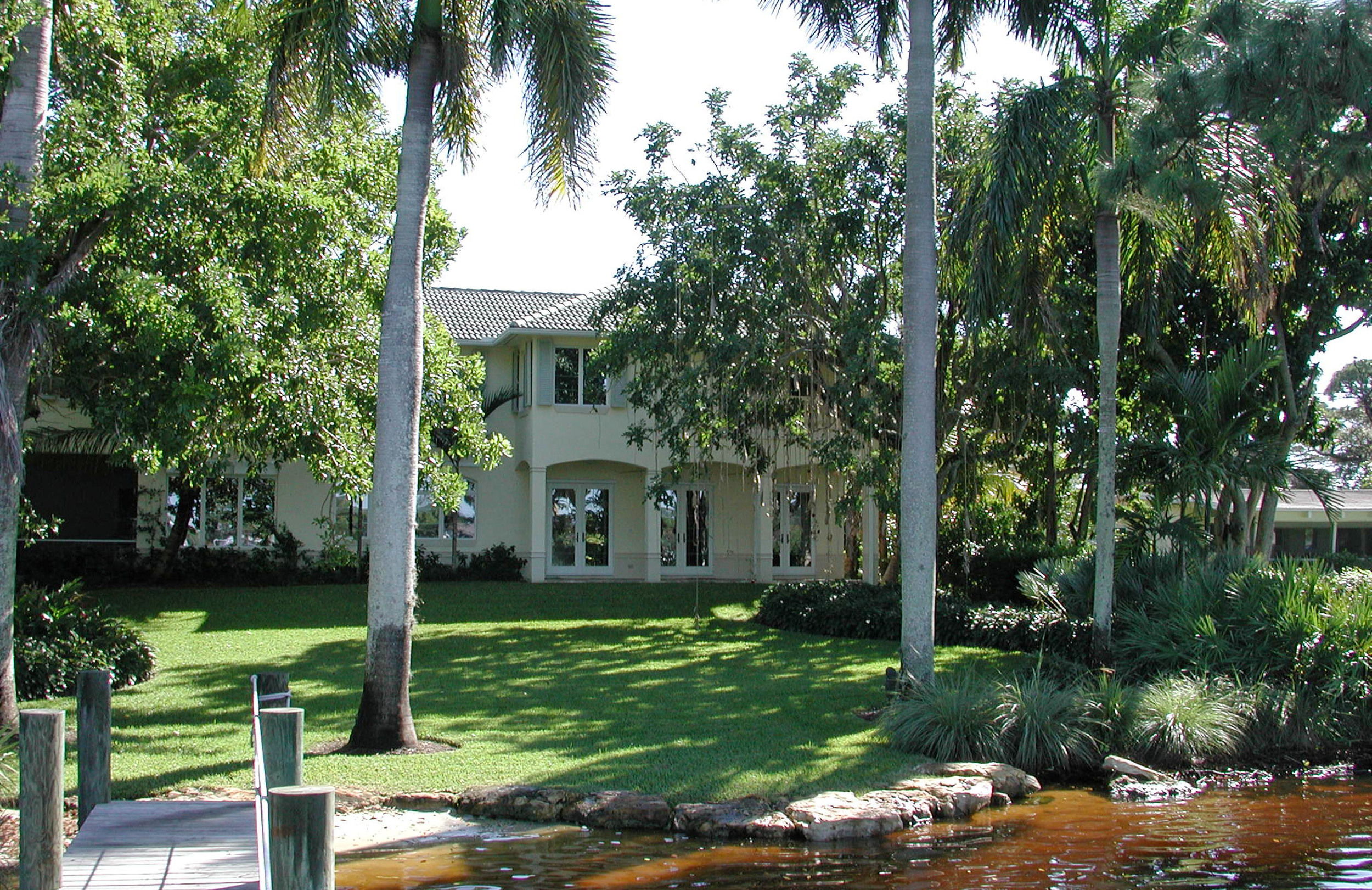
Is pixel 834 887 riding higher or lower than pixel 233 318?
lower

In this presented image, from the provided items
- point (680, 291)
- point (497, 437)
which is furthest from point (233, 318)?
point (680, 291)

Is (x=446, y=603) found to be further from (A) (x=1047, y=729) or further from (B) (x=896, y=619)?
(A) (x=1047, y=729)

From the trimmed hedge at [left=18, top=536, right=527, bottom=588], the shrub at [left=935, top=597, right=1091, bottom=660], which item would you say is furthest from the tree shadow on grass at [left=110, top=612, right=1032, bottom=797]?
the trimmed hedge at [left=18, top=536, right=527, bottom=588]

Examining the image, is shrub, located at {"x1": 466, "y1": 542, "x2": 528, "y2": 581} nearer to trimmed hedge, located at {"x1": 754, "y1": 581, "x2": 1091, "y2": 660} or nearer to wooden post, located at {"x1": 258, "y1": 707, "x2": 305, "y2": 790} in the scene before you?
trimmed hedge, located at {"x1": 754, "y1": 581, "x2": 1091, "y2": 660}

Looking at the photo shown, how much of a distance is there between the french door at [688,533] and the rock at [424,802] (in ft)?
65.4

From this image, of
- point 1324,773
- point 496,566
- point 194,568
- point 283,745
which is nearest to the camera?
point 283,745

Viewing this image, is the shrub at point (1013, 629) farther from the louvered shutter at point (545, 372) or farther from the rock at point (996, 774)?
the louvered shutter at point (545, 372)

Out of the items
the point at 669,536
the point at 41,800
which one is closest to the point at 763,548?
the point at 669,536

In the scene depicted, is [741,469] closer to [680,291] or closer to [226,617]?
[680,291]

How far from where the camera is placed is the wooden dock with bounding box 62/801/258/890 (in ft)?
20.3

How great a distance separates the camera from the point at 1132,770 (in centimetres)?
1109

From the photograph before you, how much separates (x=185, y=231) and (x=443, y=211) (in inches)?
215

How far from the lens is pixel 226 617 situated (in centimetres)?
2119

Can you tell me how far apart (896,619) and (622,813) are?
427 inches
